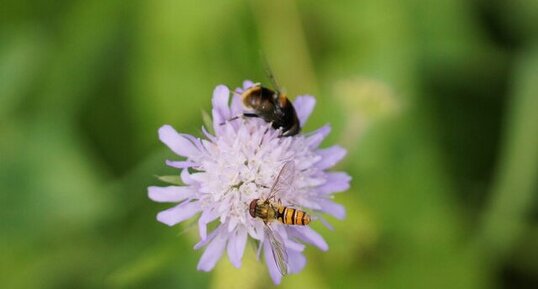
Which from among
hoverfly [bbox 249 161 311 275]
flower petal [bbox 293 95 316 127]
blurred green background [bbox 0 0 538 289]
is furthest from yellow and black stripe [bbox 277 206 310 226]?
blurred green background [bbox 0 0 538 289]

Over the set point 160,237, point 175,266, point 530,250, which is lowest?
point 530,250

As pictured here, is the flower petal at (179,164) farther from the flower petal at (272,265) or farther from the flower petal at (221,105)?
the flower petal at (272,265)

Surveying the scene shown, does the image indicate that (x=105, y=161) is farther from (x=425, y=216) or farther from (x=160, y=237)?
(x=425, y=216)

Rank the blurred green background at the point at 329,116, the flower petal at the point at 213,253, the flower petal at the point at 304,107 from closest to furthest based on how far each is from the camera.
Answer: the flower petal at the point at 213,253 → the flower petal at the point at 304,107 → the blurred green background at the point at 329,116

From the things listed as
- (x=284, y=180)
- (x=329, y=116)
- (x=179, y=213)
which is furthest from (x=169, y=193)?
(x=329, y=116)

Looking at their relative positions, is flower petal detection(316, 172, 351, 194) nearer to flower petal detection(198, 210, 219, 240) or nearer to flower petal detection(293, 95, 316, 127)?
flower petal detection(293, 95, 316, 127)

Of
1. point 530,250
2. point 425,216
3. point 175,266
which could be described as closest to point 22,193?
point 175,266

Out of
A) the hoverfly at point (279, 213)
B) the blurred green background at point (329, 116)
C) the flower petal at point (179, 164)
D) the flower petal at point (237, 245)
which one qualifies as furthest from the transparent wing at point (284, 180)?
the blurred green background at point (329, 116)
